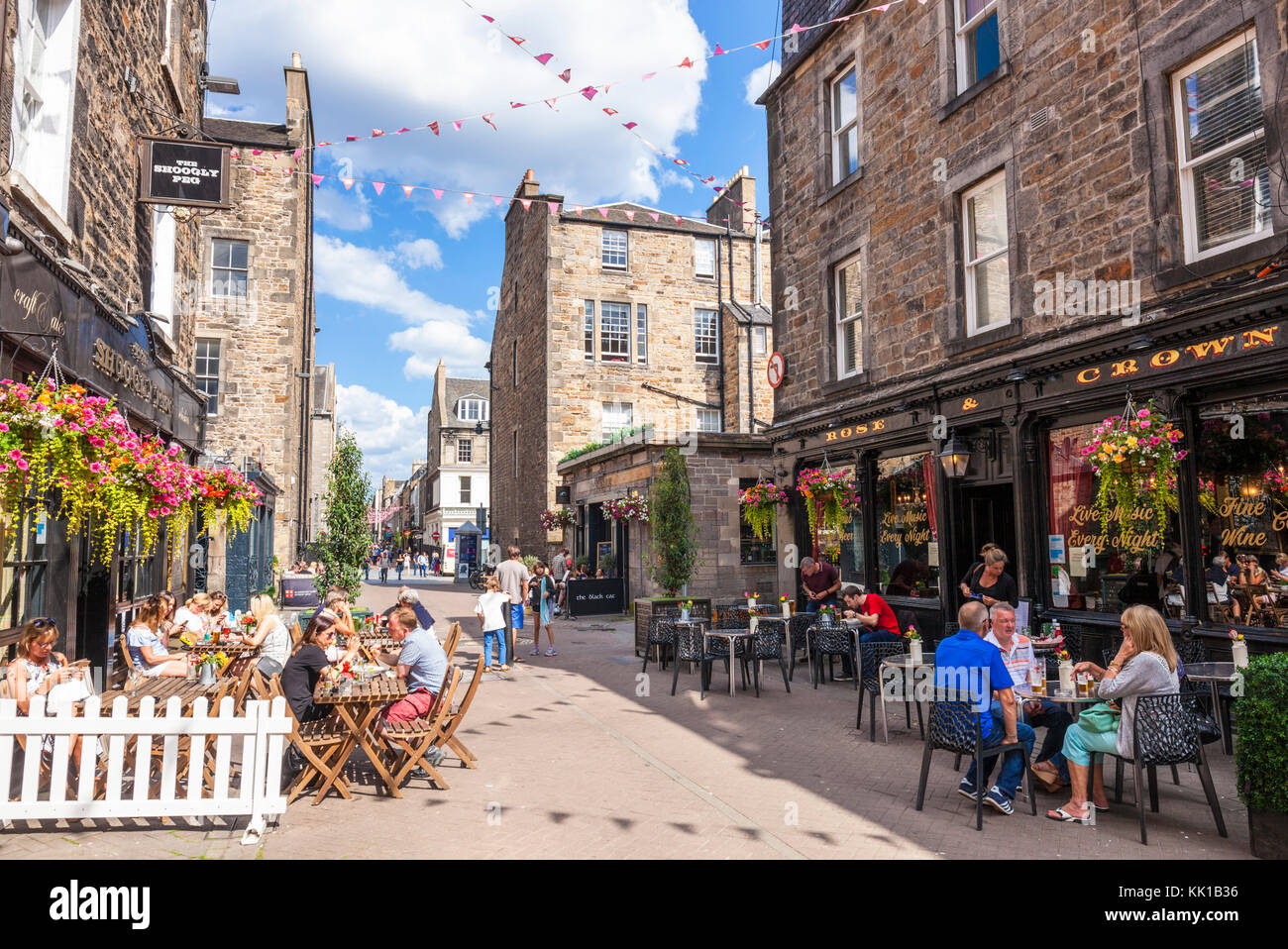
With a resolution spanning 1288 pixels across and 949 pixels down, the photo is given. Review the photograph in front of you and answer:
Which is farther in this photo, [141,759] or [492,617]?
[492,617]

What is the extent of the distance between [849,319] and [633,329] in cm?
1552

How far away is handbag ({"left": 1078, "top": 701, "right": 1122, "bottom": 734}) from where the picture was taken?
17.7 feet

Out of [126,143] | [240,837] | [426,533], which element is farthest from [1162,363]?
[426,533]

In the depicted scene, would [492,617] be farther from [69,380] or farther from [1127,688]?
[1127,688]

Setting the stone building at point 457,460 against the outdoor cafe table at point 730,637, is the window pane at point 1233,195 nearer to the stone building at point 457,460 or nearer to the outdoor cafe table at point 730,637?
the outdoor cafe table at point 730,637

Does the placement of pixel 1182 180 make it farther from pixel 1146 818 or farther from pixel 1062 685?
pixel 1146 818

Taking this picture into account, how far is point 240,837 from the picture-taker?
16.5ft

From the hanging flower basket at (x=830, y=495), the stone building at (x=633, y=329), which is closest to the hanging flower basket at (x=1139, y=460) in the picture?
the hanging flower basket at (x=830, y=495)

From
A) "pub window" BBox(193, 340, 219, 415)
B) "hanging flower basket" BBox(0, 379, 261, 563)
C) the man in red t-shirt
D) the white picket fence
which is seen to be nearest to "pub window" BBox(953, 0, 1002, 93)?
the man in red t-shirt

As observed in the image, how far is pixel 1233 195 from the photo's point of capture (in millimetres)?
7805

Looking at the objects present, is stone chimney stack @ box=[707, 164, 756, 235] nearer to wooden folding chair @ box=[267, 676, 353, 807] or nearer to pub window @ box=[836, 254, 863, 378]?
pub window @ box=[836, 254, 863, 378]

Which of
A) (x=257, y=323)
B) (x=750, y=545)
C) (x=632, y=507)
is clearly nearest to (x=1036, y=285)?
(x=750, y=545)

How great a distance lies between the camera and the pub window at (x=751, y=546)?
1927cm

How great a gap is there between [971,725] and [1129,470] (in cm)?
400
